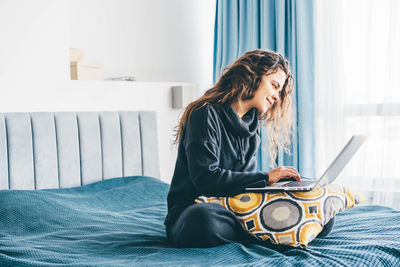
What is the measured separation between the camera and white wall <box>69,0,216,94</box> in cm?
308

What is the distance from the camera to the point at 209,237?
1.47 metres

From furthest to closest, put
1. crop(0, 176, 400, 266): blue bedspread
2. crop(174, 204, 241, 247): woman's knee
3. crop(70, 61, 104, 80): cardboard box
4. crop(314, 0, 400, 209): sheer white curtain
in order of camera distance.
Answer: crop(314, 0, 400, 209): sheer white curtain → crop(70, 61, 104, 80): cardboard box → crop(174, 204, 241, 247): woman's knee → crop(0, 176, 400, 266): blue bedspread

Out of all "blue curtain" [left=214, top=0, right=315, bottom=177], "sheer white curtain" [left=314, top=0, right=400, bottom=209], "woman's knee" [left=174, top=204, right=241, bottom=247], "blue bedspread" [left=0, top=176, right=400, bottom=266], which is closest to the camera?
"blue bedspread" [left=0, top=176, right=400, bottom=266]

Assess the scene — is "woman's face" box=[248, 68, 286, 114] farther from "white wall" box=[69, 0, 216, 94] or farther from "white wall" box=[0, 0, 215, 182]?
"white wall" box=[69, 0, 216, 94]

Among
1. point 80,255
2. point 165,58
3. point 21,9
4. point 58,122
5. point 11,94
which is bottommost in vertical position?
point 80,255

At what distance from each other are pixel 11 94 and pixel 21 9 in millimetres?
484

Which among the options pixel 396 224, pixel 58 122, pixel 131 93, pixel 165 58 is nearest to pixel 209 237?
pixel 396 224

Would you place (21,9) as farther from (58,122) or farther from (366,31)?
(366,31)

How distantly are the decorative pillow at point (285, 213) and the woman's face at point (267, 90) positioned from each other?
43 cm

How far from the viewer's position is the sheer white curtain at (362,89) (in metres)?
2.94

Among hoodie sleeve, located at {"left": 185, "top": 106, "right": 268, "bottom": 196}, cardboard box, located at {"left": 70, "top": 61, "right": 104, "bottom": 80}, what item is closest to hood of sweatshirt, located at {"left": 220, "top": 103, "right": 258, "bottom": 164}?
hoodie sleeve, located at {"left": 185, "top": 106, "right": 268, "bottom": 196}

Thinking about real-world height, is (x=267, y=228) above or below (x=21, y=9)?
below

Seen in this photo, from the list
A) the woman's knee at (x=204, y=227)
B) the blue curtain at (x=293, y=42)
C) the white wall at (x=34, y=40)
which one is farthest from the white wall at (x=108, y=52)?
the woman's knee at (x=204, y=227)

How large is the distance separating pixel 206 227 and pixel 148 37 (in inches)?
91.2
